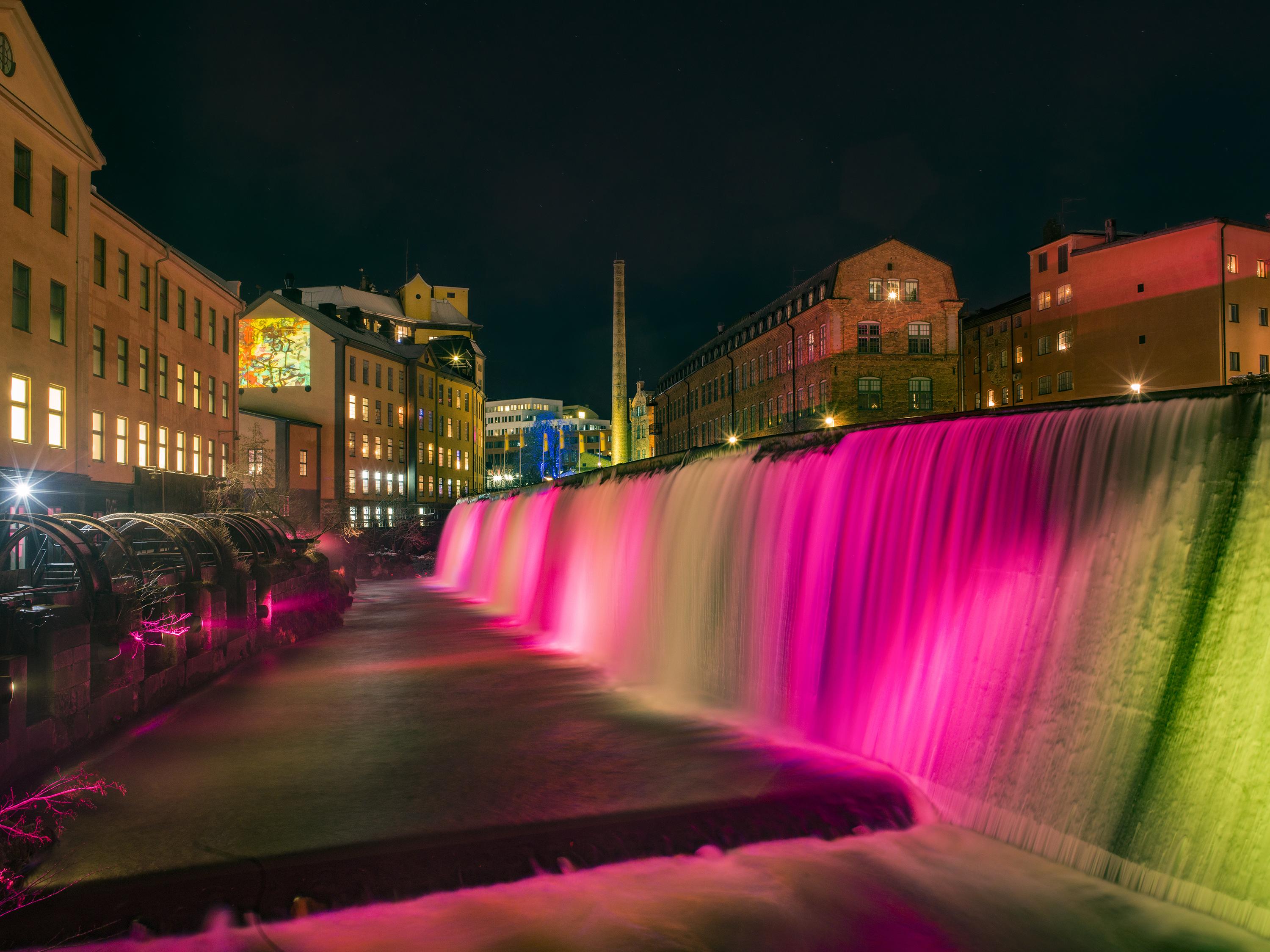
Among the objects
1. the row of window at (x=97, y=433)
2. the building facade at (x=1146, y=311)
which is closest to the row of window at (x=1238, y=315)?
the building facade at (x=1146, y=311)

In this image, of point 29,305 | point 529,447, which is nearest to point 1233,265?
point 29,305

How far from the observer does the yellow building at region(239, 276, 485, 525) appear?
5478cm

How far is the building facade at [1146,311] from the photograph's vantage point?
44406 mm

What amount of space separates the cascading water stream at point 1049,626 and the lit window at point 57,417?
18.6m

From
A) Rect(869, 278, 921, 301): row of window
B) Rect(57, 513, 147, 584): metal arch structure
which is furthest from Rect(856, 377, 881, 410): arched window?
Rect(57, 513, 147, 584): metal arch structure

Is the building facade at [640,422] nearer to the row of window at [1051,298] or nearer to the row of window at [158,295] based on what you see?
the row of window at [1051,298]

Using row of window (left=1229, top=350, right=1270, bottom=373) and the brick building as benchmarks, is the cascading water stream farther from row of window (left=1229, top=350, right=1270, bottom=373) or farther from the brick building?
row of window (left=1229, top=350, right=1270, bottom=373)

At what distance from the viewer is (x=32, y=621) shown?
8867 millimetres

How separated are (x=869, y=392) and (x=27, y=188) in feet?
136

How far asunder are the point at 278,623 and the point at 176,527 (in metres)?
5.23

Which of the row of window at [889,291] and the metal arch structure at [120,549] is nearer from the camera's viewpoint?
the metal arch structure at [120,549]

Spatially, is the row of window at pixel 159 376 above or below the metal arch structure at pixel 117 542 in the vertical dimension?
above

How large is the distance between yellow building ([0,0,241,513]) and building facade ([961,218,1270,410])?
39997 millimetres

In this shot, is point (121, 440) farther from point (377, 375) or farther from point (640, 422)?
point (640, 422)
